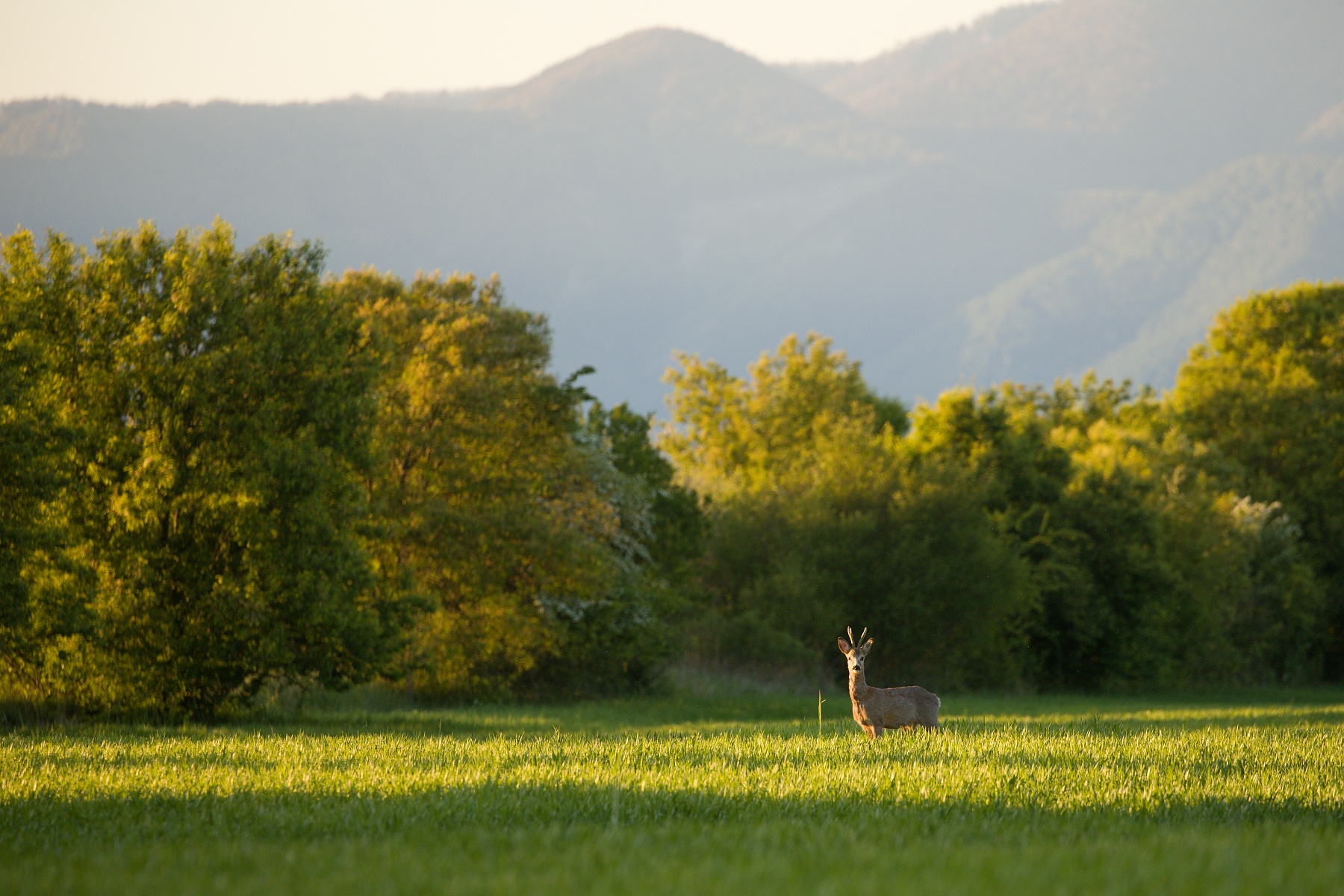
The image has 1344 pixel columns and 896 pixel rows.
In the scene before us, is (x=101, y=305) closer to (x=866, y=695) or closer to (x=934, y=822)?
(x=866, y=695)

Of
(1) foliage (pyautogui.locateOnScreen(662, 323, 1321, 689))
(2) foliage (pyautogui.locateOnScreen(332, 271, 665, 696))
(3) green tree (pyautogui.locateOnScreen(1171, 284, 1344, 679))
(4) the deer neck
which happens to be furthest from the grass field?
(3) green tree (pyautogui.locateOnScreen(1171, 284, 1344, 679))

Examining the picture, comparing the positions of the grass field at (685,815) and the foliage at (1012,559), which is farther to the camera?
the foliage at (1012,559)

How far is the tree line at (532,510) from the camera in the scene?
21.2 metres

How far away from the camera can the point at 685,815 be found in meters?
8.23

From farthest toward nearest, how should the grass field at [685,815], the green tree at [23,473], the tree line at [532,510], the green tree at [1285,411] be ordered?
the green tree at [1285,411] < the tree line at [532,510] < the green tree at [23,473] < the grass field at [685,815]

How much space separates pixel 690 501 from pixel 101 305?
2517 cm

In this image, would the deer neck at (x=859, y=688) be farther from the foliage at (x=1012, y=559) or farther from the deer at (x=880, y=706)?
the foliage at (x=1012, y=559)

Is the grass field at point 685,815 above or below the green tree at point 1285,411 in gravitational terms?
below

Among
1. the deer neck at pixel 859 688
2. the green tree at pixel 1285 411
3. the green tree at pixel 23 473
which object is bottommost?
the deer neck at pixel 859 688

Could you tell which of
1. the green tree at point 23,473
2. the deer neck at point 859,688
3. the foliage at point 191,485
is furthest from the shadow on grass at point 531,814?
the foliage at point 191,485

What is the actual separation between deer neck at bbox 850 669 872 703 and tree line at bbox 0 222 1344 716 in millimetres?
11069

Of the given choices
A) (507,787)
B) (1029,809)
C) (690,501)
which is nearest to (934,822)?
(1029,809)

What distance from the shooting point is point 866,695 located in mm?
14156

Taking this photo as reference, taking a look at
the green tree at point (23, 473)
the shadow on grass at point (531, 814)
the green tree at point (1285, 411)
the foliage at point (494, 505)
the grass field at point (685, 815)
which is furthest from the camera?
the green tree at point (1285, 411)
